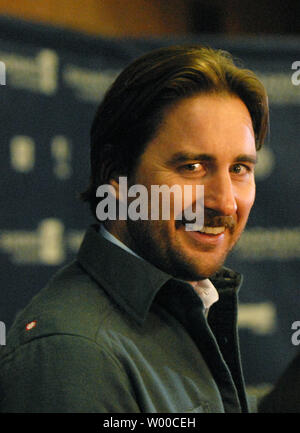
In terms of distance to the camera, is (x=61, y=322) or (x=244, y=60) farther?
(x=244, y=60)

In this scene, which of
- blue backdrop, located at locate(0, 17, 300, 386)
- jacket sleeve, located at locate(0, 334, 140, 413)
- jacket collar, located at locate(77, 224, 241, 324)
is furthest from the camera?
blue backdrop, located at locate(0, 17, 300, 386)

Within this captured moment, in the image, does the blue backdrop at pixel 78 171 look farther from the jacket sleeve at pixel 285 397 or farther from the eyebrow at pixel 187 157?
the eyebrow at pixel 187 157

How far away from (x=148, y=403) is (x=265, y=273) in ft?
2.03

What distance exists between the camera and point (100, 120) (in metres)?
0.80

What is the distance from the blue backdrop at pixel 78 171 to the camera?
1.07 m

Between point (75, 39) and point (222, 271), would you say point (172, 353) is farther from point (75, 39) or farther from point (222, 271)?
point (75, 39)

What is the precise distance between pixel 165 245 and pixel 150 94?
19cm

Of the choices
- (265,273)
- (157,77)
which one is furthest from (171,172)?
(265,273)

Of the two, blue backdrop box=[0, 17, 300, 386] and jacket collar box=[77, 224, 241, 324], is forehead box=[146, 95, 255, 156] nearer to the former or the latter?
jacket collar box=[77, 224, 241, 324]

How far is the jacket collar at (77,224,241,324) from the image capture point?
74 cm

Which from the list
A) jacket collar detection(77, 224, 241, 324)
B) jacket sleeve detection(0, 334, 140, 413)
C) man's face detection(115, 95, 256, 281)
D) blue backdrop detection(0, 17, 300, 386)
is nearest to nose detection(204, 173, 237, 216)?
man's face detection(115, 95, 256, 281)

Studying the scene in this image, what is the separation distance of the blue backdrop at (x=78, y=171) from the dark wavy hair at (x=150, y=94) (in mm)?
308

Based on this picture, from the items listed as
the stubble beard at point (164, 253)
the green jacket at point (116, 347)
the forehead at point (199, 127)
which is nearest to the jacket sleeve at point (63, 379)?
the green jacket at point (116, 347)

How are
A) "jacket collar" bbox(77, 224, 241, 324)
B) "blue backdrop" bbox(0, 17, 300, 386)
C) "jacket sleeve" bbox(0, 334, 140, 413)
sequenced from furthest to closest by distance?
1. "blue backdrop" bbox(0, 17, 300, 386)
2. "jacket collar" bbox(77, 224, 241, 324)
3. "jacket sleeve" bbox(0, 334, 140, 413)
